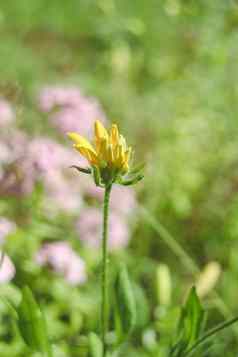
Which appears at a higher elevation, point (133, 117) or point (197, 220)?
point (133, 117)

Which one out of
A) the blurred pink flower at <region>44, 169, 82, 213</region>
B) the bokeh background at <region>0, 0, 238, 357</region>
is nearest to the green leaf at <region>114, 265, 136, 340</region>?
the bokeh background at <region>0, 0, 238, 357</region>

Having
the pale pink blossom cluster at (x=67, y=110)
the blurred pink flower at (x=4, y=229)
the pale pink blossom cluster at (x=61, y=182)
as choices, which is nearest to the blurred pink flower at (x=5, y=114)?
the pale pink blossom cluster at (x=61, y=182)

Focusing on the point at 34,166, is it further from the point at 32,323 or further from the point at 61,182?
the point at 32,323

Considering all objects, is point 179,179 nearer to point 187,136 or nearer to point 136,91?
point 187,136

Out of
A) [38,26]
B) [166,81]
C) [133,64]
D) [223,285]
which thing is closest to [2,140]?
[223,285]

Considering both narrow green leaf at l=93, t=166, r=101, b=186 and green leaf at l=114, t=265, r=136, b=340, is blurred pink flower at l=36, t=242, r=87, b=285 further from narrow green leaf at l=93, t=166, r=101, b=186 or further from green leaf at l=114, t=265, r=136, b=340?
narrow green leaf at l=93, t=166, r=101, b=186

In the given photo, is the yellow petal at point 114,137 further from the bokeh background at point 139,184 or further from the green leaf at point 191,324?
the bokeh background at point 139,184

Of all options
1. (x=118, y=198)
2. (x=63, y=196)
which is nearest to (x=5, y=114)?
(x=63, y=196)
